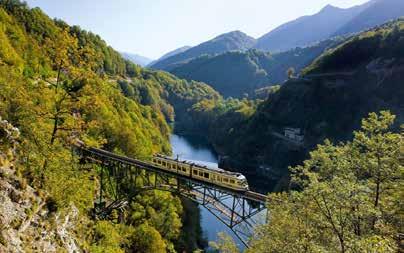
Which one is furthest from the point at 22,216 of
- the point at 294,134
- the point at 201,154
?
the point at 201,154

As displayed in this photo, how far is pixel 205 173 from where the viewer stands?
30734mm

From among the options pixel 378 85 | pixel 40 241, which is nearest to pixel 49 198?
pixel 40 241

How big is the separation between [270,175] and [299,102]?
81.4 feet

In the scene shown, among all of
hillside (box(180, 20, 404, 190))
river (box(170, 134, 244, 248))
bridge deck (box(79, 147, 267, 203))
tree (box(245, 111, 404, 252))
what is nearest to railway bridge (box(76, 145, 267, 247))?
bridge deck (box(79, 147, 267, 203))

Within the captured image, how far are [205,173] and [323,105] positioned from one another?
66.5 m

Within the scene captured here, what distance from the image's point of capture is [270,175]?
8356 centimetres

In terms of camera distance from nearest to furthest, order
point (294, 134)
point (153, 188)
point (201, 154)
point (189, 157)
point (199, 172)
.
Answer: point (199, 172) < point (153, 188) < point (294, 134) < point (189, 157) < point (201, 154)

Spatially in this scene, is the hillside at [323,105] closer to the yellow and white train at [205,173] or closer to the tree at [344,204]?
the yellow and white train at [205,173]

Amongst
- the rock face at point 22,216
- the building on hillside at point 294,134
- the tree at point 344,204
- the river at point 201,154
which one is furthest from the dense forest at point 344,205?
the building on hillside at point 294,134

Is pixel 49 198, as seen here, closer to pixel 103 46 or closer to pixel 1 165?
pixel 1 165

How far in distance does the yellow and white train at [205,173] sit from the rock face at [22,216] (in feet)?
41.3

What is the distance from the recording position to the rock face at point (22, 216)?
16.0 metres

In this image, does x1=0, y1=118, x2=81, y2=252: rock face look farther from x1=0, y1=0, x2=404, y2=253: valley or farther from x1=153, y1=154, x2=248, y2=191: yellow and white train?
x1=153, y1=154, x2=248, y2=191: yellow and white train

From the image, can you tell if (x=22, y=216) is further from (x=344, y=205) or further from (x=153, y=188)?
(x=153, y=188)
